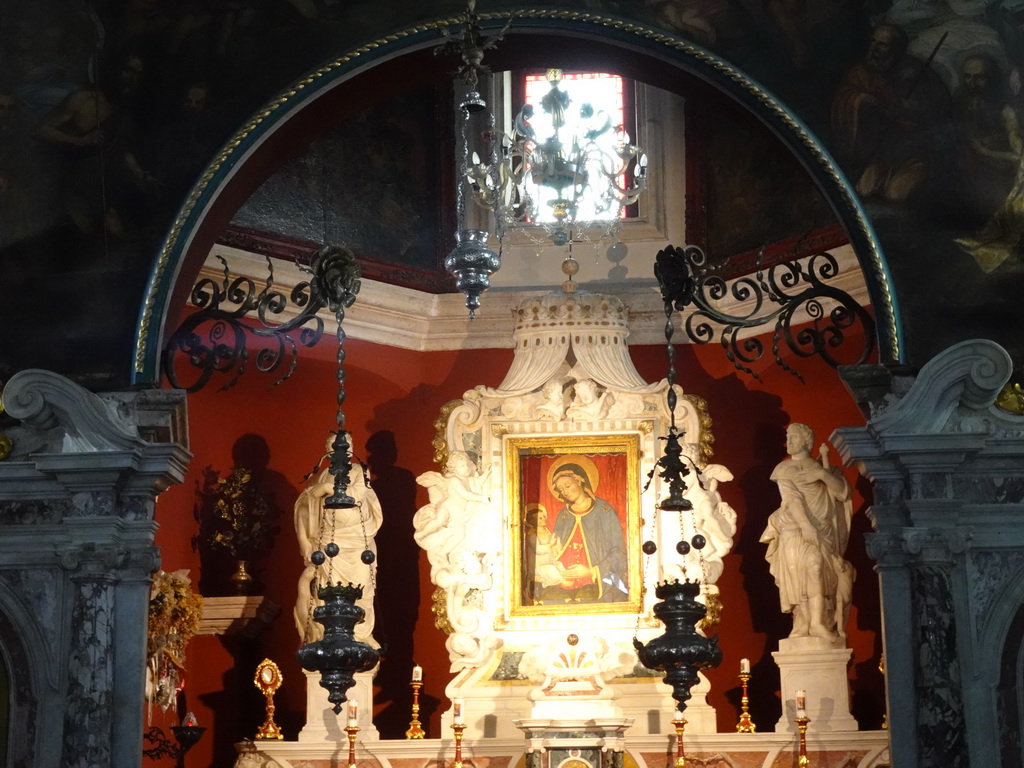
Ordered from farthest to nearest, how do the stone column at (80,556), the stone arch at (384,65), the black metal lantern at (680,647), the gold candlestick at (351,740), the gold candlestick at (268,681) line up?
the gold candlestick at (268,681)
the gold candlestick at (351,740)
the stone arch at (384,65)
the stone column at (80,556)
the black metal lantern at (680,647)

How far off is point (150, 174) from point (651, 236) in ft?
18.3

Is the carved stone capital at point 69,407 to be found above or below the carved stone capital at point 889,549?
above

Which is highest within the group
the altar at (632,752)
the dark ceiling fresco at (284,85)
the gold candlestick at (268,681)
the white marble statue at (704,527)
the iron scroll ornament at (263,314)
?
the dark ceiling fresco at (284,85)

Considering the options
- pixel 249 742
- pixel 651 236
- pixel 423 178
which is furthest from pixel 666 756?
pixel 423 178

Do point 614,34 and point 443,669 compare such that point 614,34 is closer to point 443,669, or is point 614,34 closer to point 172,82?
point 172,82

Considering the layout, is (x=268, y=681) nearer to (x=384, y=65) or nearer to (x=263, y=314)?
(x=263, y=314)

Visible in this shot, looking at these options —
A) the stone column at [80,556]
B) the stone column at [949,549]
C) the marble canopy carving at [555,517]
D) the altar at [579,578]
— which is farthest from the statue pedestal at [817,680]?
the stone column at [80,556]

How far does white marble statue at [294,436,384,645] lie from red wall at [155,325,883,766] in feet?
2.44

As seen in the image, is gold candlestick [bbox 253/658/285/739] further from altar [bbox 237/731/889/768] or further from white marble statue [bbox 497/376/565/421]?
white marble statue [bbox 497/376/565/421]

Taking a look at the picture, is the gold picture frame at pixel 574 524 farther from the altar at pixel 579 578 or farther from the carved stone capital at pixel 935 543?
the carved stone capital at pixel 935 543

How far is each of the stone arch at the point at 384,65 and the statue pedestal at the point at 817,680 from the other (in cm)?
359

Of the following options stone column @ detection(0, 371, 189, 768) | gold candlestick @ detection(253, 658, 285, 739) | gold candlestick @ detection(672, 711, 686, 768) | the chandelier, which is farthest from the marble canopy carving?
stone column @ detection(0, 371, 189, 768)

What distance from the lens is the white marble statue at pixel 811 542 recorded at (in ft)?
40.7

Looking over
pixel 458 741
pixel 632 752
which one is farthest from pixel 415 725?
pixel 632 752
